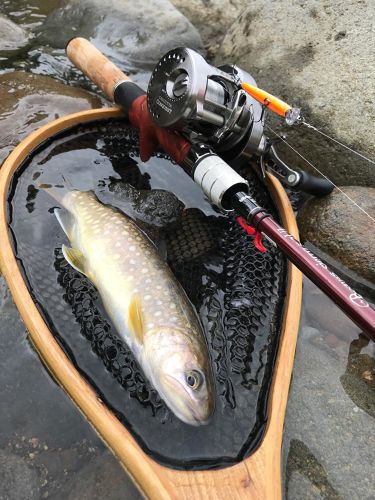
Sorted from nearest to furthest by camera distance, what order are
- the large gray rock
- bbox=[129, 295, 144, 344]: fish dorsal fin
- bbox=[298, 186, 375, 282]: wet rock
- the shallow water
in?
the shallow water, bbox=[129, 295, 144, 344]: fish dorsal fin, bbox=[298, 186, 375, 282]: wet rock, the large gray rock

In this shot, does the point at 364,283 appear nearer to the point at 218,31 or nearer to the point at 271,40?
the point at 271,40

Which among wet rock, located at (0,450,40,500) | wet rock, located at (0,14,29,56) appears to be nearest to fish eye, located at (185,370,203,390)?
wet rock, located at (0,450,40,500)

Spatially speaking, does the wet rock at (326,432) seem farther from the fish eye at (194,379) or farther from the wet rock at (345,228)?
the wet rock at (345,228)

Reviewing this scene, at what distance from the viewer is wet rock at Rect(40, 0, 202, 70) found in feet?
15.5

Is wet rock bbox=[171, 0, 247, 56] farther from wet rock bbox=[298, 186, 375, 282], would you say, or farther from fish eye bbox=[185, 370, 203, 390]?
fish eye bbox=[185, 370, 203, 390]

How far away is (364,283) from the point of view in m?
2.76

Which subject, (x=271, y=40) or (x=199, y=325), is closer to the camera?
(x=199, y=325)

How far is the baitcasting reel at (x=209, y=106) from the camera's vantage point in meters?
2.16

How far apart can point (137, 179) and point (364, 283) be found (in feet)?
5.11

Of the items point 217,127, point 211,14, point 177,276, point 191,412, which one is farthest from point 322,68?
point 191,412

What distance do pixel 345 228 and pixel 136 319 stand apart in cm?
152

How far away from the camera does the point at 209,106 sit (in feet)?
7.17

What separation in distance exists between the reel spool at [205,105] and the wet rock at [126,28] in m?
2.57

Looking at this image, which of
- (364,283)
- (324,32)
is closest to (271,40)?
(324,32)
